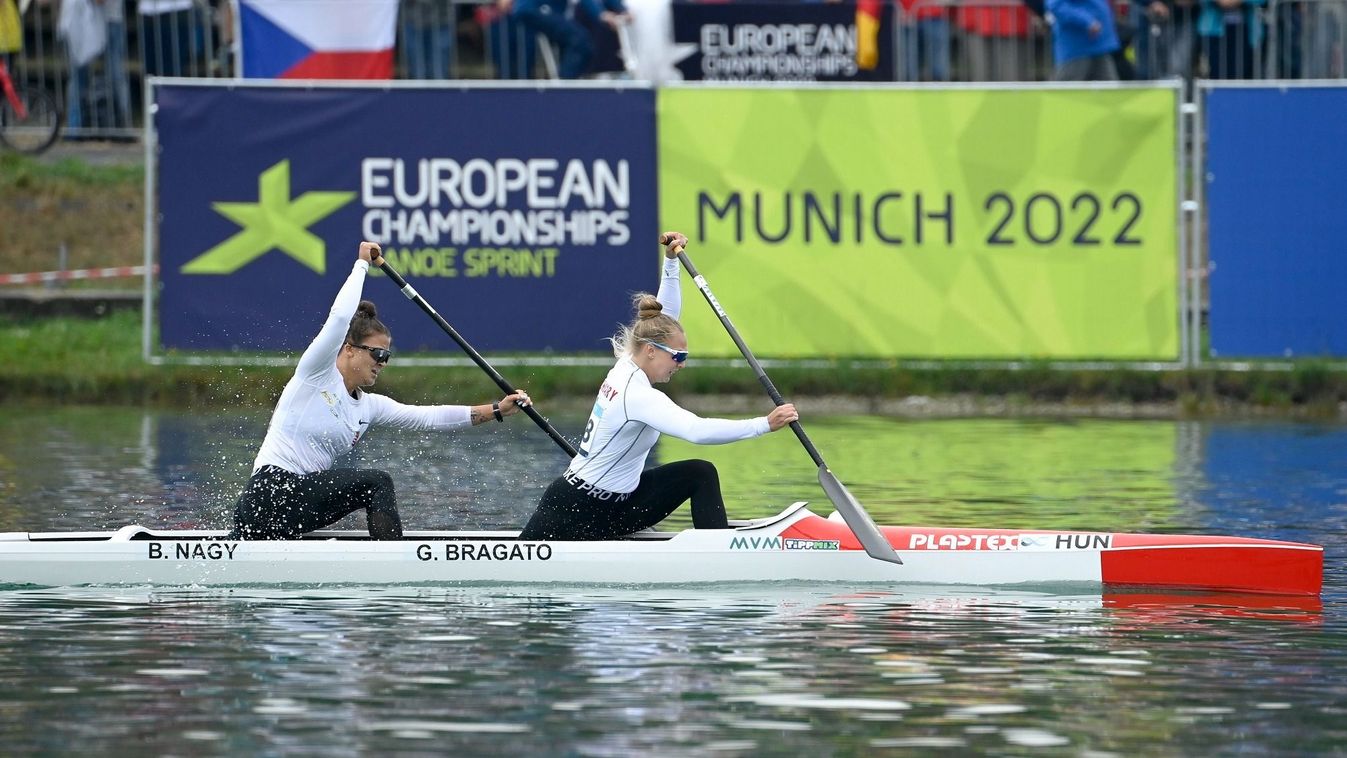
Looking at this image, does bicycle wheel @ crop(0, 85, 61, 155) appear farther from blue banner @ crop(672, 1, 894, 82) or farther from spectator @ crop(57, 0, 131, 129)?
blue banner @ crop(672, 1, 894, 82)

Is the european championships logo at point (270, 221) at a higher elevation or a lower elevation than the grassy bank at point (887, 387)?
higher

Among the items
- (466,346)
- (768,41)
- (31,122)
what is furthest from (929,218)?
(31,122)

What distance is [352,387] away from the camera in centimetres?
1108

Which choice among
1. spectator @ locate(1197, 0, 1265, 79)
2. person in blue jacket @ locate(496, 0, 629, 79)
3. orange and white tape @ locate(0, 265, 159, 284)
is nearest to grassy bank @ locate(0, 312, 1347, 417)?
orange and white tape @ locate(0, 265, 159, 284)

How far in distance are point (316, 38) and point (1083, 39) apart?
646 centimetres

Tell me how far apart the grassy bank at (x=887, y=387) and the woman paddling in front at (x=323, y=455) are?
7.35m

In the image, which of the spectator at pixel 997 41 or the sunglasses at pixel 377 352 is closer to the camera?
the sunglasses at pixel 377 352

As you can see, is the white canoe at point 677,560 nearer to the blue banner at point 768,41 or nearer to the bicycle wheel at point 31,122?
the blue banner at point 768,41

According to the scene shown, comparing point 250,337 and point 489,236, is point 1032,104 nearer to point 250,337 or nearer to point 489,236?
point 489,236

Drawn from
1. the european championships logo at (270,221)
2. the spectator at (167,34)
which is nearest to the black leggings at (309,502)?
the european championships logo at (270,221)

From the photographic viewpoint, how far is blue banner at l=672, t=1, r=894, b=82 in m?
21.0

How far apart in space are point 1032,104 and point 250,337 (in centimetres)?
633

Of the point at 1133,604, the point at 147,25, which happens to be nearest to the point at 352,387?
the point at 1133,604

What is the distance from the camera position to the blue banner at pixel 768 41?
69.1 ft
